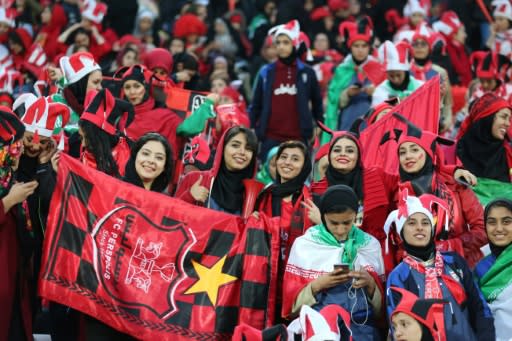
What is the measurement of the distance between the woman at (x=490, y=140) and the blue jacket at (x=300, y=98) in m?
2.50

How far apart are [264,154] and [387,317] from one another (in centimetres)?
515

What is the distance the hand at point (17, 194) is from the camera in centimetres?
796

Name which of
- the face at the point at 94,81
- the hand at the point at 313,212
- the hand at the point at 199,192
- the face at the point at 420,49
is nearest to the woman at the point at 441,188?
the hand at the point at 313,212

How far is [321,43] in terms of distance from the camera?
16.8 meters

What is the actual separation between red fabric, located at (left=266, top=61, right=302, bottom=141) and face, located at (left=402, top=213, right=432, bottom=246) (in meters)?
5.07

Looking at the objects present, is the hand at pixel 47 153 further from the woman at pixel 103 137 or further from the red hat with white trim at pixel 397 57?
the red hat with white trim at pixel 397 57

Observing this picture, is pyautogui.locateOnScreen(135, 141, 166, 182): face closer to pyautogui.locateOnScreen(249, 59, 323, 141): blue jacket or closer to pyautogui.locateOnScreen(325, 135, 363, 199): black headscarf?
pyautogui.locateOnScreen(325, 135, 363, 199): black headscarf

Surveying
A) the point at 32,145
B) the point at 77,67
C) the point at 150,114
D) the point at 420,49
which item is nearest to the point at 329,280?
the point at 32,145

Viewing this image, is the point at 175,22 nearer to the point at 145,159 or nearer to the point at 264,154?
the point at 264,154

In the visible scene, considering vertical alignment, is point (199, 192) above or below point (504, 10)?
below

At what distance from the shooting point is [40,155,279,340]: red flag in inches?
316

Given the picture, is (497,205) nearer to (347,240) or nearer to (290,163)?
(347,240)

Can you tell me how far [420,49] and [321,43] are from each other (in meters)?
3.31

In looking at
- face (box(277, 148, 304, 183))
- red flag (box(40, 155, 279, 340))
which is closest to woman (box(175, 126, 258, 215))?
face (box(277, 148, 304, 183))
